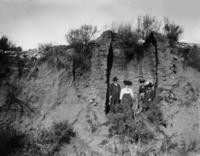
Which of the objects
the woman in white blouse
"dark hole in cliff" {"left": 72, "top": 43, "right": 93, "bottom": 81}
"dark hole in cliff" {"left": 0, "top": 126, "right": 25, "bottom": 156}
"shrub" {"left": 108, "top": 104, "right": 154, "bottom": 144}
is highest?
"dark hole in cliff" {"left": 72, "top": 43, "right": 93, "bottom": 81}

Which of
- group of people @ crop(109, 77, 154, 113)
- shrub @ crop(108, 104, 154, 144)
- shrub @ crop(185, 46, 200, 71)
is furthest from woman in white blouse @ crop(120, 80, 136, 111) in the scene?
shrub @ crop(185, 46, 200, 71)

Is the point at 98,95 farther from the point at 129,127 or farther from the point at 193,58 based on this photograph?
the point at 193,58

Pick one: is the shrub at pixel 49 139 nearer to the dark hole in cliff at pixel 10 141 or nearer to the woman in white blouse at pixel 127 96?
the dark hole in cliff at pixel 10 141

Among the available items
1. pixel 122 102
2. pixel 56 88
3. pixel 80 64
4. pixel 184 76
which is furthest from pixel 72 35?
pixel 184 76

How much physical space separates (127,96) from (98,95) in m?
1.08

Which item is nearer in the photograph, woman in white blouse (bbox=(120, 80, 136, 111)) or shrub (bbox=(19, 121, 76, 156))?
shrub (bbox=(19, 121, 76, 156))

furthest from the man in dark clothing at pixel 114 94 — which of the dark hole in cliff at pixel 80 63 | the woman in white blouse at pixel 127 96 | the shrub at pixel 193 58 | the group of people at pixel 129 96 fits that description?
the shrub at pixel 193 58

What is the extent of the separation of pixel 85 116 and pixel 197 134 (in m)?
3.89

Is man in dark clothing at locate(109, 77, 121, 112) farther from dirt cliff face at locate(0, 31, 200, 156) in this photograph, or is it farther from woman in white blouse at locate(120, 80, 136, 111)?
dirt cliff face at locate(0, 31, 200, 156)

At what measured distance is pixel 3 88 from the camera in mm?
13258

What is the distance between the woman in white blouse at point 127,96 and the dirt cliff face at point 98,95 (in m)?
0.21

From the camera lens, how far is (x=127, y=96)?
43.0 ft

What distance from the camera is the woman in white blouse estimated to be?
12.9m

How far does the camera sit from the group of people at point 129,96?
12.9m
